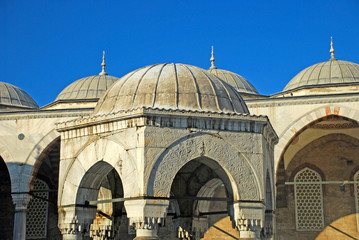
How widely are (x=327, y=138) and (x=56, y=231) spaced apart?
7882 millimetres

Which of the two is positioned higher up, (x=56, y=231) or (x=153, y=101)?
(x=153, y=101)

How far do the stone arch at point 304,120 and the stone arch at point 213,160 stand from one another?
297 inches

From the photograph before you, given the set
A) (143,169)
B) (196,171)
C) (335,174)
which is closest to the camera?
(143,169)

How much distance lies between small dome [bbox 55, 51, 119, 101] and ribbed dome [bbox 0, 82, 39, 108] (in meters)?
1.15

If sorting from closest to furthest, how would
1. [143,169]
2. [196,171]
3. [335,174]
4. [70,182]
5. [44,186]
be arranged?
[143,169] → [70,182] → [196,171] → [335,174] → [44,186]

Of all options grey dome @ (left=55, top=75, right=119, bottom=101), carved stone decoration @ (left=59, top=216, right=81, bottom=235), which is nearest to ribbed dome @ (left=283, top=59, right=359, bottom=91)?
grey dome @ (left=55, top=75, right=119, bottom=101)

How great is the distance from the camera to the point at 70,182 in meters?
5.84

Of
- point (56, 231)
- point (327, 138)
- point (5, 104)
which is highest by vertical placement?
point (5, 104)

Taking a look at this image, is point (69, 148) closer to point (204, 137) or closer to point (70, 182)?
point (70, 182)

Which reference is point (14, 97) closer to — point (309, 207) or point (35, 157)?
point (35, 157)

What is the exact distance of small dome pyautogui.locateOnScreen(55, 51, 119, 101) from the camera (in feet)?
56.3

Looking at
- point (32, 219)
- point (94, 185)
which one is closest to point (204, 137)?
point (94, 185)

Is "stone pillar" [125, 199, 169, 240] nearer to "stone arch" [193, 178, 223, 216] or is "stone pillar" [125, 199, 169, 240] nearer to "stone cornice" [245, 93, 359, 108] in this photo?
"stone arch" [193, 178, 223, 216]

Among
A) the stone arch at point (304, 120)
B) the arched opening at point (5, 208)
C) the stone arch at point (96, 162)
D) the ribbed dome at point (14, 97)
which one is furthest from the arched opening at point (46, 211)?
the stone arch at point (96, 162)
